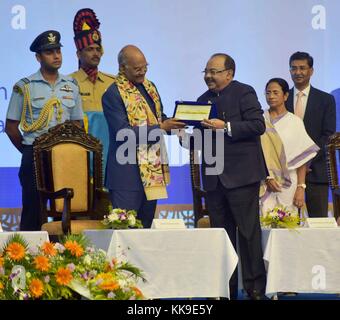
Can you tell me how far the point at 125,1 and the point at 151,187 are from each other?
2248 mm

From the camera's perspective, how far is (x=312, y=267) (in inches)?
212

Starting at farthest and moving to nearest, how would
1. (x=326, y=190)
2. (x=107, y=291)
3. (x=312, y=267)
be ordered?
(x=326, y=190) < (x=312, y=267) < (x=107, y=291)

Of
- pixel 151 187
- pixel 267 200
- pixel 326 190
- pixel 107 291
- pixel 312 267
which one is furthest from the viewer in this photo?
pixel 326 190

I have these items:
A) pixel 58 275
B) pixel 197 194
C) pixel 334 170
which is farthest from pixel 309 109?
pixel 58 275

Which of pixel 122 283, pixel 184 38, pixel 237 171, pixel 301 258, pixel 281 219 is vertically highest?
pixel 184 38

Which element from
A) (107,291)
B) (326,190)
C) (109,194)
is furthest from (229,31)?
(107,291)

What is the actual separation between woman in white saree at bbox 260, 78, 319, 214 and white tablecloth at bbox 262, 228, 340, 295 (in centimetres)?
123

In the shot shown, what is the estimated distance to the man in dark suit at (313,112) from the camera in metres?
7.41

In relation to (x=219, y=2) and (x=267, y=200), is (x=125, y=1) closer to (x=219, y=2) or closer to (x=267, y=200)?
(x=219, y=2)

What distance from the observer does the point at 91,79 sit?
23.9ft

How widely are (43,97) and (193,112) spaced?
1.77 meters

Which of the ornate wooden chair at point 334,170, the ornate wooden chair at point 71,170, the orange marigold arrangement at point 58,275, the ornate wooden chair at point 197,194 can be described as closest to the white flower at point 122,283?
the orange marigold arrangement at point 58,275

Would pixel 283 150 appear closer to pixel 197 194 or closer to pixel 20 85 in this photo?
pixel 197 194

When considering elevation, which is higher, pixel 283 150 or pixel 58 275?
pixel 283 150
